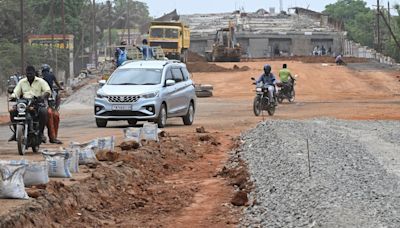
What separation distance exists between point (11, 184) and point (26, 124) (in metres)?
6.50

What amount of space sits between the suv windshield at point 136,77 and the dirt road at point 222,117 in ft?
4.34

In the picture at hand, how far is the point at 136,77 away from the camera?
26.7 metres

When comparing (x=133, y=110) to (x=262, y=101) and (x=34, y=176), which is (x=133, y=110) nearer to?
(x=262, y=101)

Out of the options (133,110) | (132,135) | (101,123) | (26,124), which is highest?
(26,124)

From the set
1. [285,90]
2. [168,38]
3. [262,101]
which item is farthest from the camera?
[168,38]

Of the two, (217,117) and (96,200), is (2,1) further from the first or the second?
(96,200)

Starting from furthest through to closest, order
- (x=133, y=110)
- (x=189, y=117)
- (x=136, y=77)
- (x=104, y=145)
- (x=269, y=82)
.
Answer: (x=269, y=82)
(x=189, y=117)
(x=136, y=77)
(x=133, y=110)
(x=104, y=145)

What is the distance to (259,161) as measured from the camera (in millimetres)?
16812

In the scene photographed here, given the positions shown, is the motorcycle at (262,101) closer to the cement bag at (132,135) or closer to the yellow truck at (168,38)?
the cement bag at (132,135)

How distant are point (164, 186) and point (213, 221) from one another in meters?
3.67

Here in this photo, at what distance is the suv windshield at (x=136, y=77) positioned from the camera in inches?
1041

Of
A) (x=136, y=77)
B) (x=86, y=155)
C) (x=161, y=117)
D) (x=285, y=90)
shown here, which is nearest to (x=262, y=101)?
(x=136, y=77)

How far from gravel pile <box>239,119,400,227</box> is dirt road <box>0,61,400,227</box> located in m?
0.65

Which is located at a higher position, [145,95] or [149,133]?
[145,95]
